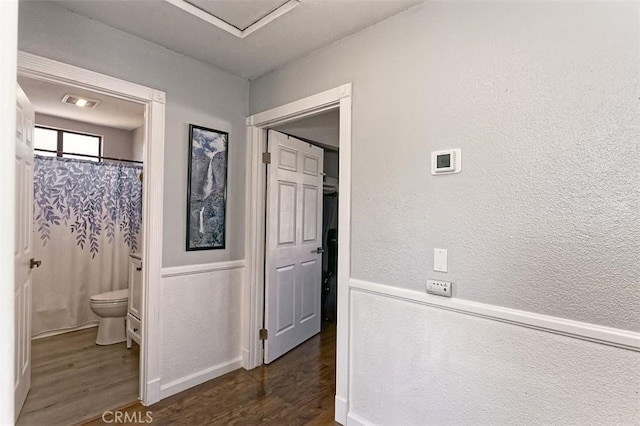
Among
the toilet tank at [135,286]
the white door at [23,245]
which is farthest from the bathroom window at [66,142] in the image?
the white door at [23,245]

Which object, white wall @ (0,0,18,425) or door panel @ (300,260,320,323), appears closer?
white wall @ (0,0,18,425)

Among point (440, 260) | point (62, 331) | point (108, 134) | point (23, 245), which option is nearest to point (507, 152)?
point (440, 260)

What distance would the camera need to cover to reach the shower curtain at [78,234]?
3295 millimetres

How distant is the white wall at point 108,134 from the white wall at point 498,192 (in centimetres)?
366

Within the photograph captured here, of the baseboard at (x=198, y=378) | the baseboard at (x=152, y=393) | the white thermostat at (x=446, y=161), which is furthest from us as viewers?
the baseboard at (x=198, y=378)

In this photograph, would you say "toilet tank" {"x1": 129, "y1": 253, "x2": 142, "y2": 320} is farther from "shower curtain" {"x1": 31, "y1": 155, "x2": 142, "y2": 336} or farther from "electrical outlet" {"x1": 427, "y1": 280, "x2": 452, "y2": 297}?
"electrical outlet" {"x1": 427, "y1": 280, "x2": 452, "y2": 297}

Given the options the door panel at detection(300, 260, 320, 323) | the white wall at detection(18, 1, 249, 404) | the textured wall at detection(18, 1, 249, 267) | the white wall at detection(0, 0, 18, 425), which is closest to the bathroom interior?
the white wall at detection(18, 1, 249, 404)

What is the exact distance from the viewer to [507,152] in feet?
4.65

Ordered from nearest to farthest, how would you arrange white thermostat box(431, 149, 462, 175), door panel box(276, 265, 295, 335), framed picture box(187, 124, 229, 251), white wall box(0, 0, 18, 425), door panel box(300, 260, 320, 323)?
1. white wall box(0, 0, 18, 425)
2. white thermostat box(431, 149, 462, 175)
3. framed picture box(187, 124, 229, 251)
4. door panel box(276, 265, 295, 335)
5. door panel box(300, 260, 320, 323)

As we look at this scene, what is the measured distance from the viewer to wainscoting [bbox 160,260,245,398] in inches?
89.7

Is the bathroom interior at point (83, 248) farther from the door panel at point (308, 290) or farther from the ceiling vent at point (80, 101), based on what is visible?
the door panel at point (308, 290)

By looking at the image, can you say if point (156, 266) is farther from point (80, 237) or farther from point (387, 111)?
point (80, 237)

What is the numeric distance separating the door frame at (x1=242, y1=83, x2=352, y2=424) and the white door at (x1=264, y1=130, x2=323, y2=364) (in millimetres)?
76

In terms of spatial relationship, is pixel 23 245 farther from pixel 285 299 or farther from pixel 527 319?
pixel 527 319
